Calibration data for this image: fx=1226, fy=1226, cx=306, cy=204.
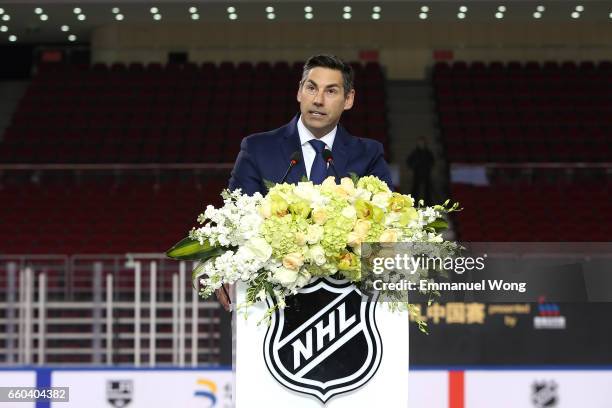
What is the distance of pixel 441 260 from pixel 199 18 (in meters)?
16.0

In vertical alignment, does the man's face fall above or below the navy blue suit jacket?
above

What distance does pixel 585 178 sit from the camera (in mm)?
15031

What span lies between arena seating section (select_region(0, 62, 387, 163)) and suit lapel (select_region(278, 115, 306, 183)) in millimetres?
13738

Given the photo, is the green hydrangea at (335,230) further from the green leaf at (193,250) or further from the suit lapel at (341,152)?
the suit lapel at (341,152)

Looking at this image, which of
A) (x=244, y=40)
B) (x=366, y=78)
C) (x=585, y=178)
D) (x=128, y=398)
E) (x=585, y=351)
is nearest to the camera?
(x=128, y=398)

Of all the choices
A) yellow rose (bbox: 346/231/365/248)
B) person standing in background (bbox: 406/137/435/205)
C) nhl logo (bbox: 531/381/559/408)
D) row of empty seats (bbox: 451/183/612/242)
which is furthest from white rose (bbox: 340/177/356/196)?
person standing in background (bbox: 406/137/435/205)

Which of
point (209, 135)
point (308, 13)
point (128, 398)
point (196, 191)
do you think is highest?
point (308, 13)

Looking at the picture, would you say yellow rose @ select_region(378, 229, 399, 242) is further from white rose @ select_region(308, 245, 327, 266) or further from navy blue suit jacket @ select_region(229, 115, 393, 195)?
navy blue suit jacket @ select_region(229, 115, 393, 195)

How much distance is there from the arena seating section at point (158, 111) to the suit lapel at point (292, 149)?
1374 centimetres

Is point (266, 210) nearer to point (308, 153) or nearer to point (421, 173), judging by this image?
point (308, 153)

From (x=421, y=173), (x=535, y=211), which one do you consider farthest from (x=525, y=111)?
(x=535, y=211)

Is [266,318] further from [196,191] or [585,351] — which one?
[196,191]

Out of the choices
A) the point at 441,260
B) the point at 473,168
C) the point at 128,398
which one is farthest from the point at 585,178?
the point at 441,260

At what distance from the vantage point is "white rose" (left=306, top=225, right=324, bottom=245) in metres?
2.74
